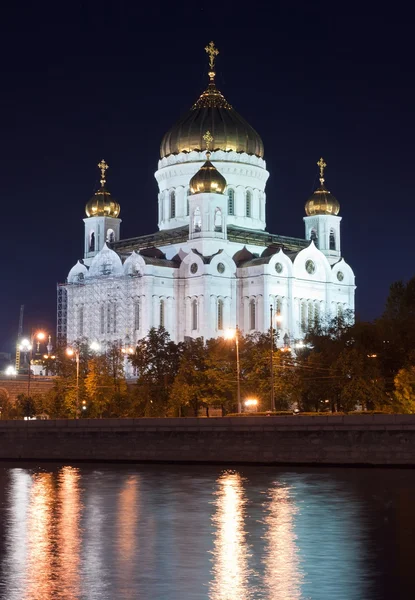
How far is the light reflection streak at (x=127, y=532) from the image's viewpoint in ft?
80.6

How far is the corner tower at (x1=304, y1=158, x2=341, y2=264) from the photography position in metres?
97.0

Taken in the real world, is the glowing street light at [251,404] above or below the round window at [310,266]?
below

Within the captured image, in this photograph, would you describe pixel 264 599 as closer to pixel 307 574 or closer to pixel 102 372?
pixel 307 574

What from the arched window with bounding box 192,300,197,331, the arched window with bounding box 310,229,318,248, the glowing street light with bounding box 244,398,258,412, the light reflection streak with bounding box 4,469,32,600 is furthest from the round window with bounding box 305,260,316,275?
the light reflection streak with bounding box 4,469,32,600

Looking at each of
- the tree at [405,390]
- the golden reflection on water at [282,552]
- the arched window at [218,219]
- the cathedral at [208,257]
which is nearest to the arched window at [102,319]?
the cathedral at [208,257]

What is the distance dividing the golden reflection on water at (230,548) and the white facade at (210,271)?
46956 mm

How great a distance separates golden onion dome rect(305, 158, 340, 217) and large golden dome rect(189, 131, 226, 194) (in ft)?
40.0

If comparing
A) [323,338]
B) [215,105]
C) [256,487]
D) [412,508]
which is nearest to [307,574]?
[412,508]

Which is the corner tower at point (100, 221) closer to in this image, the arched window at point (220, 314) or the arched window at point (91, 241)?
the arched window at point (91, 241)

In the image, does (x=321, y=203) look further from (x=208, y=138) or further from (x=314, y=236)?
(x=208, y=138)

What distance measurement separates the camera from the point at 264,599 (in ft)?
72.8

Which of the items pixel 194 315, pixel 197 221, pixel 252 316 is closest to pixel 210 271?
pixel 194 315

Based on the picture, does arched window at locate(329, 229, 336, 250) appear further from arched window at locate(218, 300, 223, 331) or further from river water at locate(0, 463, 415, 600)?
river water at locate(0, 463, 415, 600)

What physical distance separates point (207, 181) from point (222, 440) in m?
40.2
